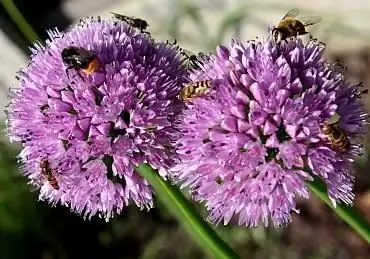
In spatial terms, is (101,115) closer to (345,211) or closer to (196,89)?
(196,89)

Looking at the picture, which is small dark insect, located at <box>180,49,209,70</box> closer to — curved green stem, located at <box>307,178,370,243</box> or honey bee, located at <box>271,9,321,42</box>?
honey bee, located at <box>271,9,321,42</box>

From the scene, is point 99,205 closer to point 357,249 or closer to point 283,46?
point 283,46

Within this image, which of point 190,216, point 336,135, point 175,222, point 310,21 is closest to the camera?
point 336,135

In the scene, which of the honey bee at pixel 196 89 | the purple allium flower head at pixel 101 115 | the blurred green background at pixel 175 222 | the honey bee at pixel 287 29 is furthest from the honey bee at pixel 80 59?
Result: the blurred green background at pixel 175 222

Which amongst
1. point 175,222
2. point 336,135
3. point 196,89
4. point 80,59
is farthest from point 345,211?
point 175,222

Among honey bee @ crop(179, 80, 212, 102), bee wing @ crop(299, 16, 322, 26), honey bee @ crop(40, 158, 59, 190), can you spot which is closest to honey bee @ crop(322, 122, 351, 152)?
honey bee @ crop(179, 80, 212, 102)

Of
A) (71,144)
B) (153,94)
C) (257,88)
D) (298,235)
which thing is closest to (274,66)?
(257,88)

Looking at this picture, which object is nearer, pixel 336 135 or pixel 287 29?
pixel 336 135

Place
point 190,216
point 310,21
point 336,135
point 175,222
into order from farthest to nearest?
point 175,222, point 310,21, point 190,216, point 336,135
